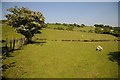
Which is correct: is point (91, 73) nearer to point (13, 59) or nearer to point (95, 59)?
point (95, 59)

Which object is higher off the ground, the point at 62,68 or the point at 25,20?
the point at 25,20

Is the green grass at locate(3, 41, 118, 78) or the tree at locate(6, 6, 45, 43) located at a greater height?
the tree at locate(6, 6, 45, 43)

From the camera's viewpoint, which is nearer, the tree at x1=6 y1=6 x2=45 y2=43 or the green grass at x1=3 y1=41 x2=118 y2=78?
the green grass at x1=3 y1=41 x2=118 y2=78

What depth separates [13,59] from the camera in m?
35.9

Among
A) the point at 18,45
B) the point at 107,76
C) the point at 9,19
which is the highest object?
the point at 9,19

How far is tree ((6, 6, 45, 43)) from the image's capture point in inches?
2196

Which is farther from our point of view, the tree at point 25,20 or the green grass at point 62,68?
the tree at point 25,20

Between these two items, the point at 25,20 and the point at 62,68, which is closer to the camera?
the point at 62,68

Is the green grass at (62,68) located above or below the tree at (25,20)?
below

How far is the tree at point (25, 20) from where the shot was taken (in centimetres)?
5578

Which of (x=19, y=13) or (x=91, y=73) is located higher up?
(x=19, y=13)

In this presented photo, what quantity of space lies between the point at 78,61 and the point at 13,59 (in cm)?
1228

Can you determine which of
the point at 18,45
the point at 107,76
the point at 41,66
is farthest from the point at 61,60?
the point at 18,45

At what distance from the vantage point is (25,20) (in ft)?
190
